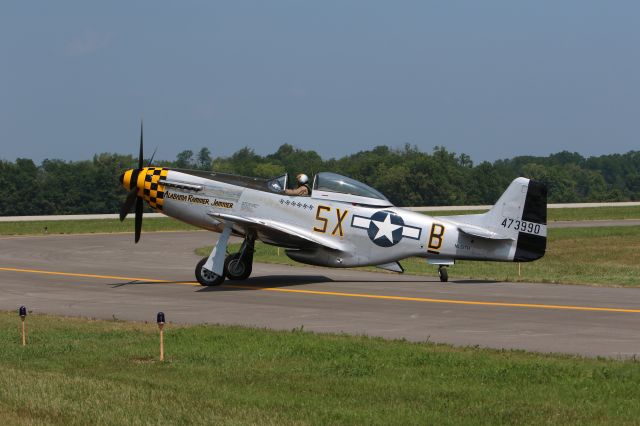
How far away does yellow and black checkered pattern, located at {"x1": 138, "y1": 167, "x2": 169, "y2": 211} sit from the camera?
2447 cm

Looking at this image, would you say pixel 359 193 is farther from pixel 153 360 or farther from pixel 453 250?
pixel 153 360

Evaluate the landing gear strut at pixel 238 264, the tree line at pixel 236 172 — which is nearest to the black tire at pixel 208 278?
the landing gear strut at pixel 238 264

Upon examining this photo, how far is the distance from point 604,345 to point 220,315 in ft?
24.8

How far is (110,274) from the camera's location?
93.1 feet

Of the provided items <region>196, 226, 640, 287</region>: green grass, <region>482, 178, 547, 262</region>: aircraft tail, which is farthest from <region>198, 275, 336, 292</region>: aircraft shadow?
<region>482, 178, 547, 262</region>: aircraft tail

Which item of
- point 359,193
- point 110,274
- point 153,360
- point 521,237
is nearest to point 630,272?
point 521,237

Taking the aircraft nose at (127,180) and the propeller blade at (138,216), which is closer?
the aircraft nose at (127,180)

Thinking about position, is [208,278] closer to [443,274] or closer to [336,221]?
[336,221]

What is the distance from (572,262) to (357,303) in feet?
63.5

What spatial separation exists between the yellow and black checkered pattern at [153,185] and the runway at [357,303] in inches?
85.8

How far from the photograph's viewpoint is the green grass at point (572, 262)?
27.5m

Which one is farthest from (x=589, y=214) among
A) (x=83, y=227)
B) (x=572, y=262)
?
(x=572, y=262)

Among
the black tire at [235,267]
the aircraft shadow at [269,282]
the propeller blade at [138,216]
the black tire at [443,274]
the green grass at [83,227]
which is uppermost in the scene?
the propeller blade at [138,216]

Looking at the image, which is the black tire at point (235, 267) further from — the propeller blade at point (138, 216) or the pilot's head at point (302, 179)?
the pilot's head at point (302, 179)
